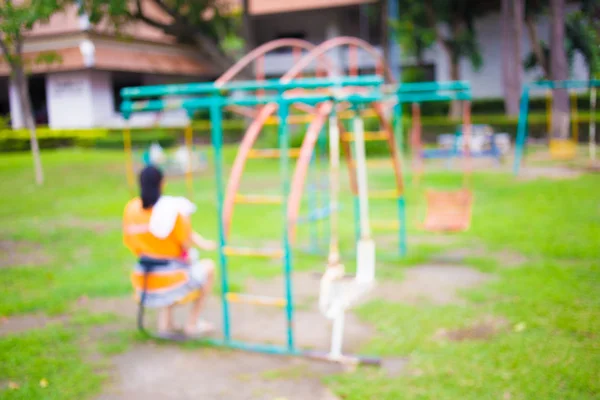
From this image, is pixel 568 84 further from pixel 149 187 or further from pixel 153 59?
pixel 153 59

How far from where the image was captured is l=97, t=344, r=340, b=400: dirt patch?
12.3ft

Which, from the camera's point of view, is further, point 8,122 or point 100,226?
point 100,226

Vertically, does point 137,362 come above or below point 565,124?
below

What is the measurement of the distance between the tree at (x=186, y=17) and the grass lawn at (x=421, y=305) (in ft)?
15.4

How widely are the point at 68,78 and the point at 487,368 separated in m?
6.72

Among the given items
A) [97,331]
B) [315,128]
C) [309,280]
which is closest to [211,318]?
Result: [97,331]

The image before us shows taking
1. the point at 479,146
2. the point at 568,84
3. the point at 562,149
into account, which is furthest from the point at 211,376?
the point at 479,146

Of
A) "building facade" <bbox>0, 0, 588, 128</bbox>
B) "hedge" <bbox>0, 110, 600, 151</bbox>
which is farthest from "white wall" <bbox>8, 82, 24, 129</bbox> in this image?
"hedge" <bbox>0, 110, 600, 151</bbox>

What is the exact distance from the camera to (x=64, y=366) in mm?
4164

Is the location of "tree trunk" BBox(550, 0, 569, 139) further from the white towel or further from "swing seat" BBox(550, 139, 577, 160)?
"swing seat" BBox(550, 139, 577, 160)

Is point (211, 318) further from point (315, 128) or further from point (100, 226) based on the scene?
point (100, 226)

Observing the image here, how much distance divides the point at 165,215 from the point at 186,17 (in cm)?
1444

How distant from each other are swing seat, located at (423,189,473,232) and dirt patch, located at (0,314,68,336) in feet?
12.5

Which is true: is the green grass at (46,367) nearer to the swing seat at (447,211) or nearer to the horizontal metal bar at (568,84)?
the swing seat at (447,211)
